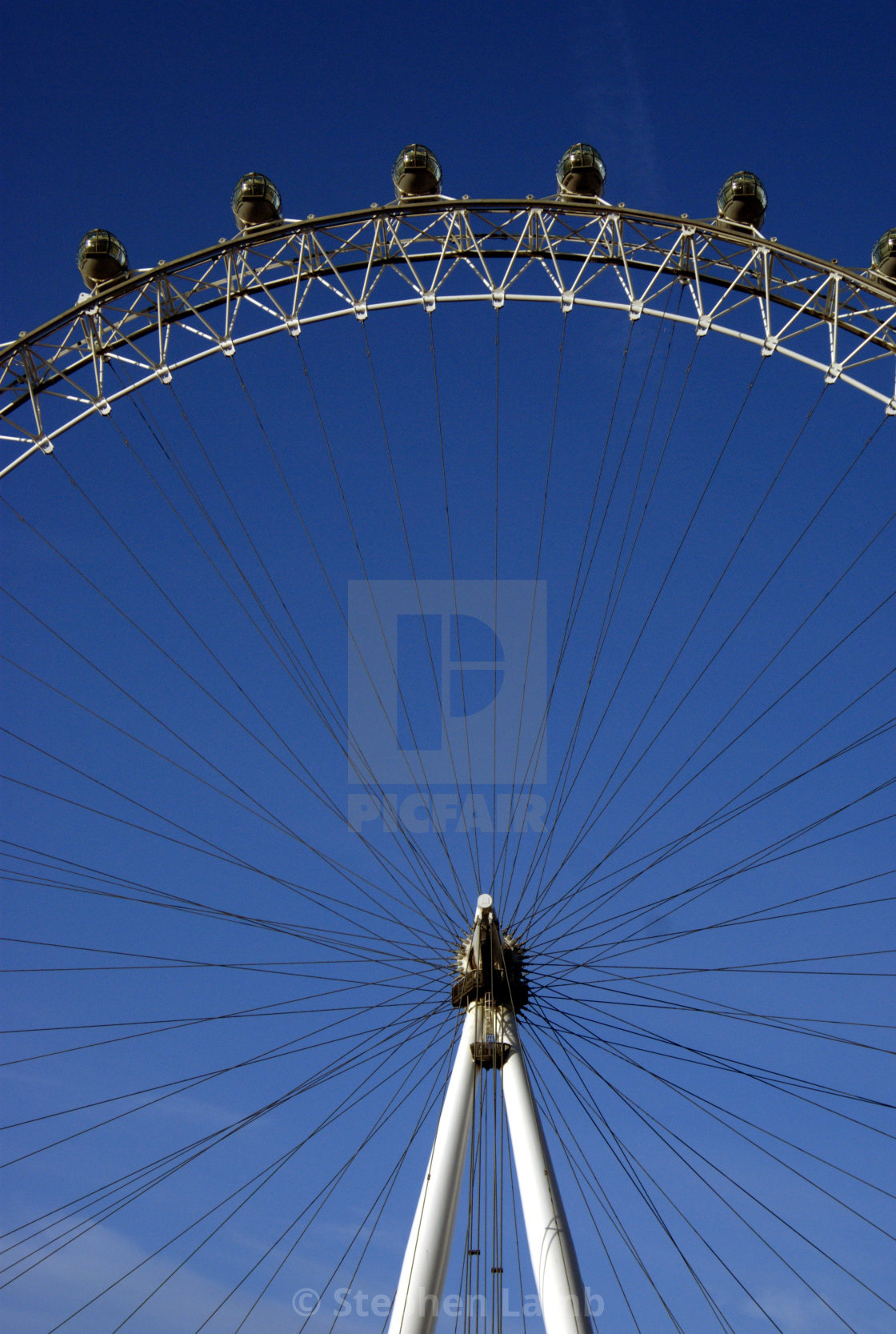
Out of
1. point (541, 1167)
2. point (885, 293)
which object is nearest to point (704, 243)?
point (885, 293)

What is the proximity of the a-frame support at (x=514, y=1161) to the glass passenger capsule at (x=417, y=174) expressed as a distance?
14691 millimetres

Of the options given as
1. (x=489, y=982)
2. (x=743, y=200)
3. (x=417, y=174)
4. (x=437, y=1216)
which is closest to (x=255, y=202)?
(x=417, y=174)

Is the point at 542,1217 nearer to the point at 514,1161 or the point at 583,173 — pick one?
the point at 514,1161

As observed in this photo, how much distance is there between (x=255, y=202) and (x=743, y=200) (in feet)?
33.2

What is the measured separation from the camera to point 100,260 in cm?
2980

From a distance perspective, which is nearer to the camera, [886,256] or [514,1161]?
[514,1161]

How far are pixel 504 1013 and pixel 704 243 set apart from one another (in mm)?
15856

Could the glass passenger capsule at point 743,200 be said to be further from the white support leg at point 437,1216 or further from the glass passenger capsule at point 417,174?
the white support leg at point 437,1216

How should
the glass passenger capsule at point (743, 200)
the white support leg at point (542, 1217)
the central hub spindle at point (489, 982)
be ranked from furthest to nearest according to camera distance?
the glass passenger capsule at point (743, 200) → the central hub spindle at point (489, 982) → the white support leg at point (542, 1217)

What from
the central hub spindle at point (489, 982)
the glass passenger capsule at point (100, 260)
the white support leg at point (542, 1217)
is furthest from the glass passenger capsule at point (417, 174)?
the white support leg at point (542, 1217)

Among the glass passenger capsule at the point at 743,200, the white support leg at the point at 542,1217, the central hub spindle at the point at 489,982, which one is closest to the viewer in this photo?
the white support leg at the point at 542,1217

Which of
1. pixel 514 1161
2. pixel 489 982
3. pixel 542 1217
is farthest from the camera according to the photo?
pixel 489 982

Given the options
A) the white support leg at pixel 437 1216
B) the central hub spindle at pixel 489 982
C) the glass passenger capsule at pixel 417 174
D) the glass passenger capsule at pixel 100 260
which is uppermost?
the glass passenger capsule at pixel 417 174

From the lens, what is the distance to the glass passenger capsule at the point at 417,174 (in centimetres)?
2911
